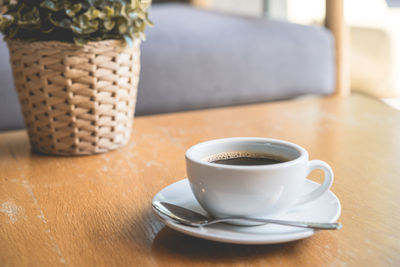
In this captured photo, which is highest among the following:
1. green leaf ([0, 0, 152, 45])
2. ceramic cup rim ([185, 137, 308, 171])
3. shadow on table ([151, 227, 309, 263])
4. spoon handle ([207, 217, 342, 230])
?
green leaf ([0, 0, 152, 45])

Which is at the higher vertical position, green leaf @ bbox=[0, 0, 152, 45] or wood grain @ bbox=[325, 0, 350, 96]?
green leaf @ bbox=[0, 0, 152, 45]

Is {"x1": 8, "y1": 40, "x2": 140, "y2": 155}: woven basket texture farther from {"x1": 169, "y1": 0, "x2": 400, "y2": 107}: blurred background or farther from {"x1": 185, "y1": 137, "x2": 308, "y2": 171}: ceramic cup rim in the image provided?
{"x1": 169, "y1": 0, "x2": 400, "y2": 107}: blurred background

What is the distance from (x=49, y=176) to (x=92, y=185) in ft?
0.27

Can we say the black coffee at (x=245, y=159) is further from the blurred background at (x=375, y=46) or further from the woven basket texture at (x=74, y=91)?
the blurred background at (x=375, y=46)

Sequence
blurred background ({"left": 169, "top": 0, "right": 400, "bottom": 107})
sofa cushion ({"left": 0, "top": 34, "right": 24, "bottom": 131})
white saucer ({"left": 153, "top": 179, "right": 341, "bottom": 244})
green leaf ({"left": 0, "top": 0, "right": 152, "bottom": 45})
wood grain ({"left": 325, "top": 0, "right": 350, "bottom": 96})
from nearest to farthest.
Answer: white saucer ({"left": 153, "top": 179, "right": 341, "bottom": 244}) → green leaf ({"left": 0, "top": 0, "right": 152, "bottom": 45}) → sofa cushion ({"left": 0, "top": 34, "right": 24, "bottom": 131}) → wood grain ({"left": 325, "top": 0, "right": 350, "bottom": 96}) → blurred background ({"left": 169, "top": 0, "right": 400, "bottom": 107})

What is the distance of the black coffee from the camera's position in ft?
1.39

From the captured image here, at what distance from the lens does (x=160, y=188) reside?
0.54 m

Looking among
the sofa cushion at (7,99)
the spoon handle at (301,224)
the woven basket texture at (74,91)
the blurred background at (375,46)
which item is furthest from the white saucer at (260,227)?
the blurred background at (375,46)

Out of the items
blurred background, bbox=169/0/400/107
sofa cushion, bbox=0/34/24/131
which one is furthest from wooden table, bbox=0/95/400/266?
blurred background, bbox=169/0/400/107

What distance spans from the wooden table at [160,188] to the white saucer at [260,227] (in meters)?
0.02

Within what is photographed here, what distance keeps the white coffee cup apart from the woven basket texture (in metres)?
0.31

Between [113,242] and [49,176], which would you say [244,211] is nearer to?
[113,242]

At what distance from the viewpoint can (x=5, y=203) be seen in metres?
0.52

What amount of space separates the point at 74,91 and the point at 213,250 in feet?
1.27
